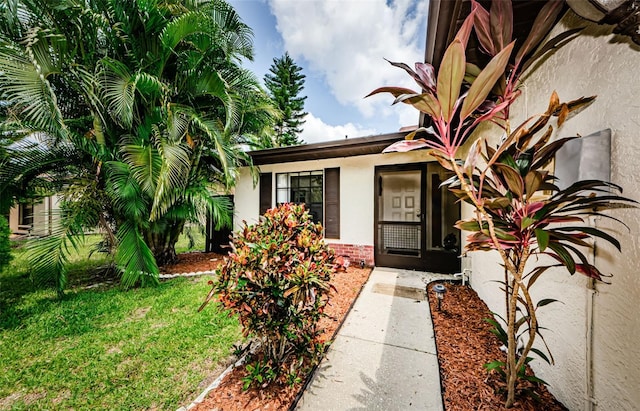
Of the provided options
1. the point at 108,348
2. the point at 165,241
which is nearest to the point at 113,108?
the point at 165,241

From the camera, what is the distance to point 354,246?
5332mm

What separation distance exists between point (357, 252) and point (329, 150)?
247cm

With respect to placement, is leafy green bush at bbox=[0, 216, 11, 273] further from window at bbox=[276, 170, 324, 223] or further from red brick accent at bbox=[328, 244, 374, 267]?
red brick accent at bbox=[328, 244, 374, 267]

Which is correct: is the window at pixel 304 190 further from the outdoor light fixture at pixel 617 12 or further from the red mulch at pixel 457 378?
the outdoor light fixture at pixel 617 12

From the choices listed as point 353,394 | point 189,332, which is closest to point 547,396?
point 353,394

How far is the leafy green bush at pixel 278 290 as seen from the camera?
160 centimetres

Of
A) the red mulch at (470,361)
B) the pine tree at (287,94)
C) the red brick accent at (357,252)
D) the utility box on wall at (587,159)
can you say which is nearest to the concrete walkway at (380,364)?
the red mulch at (470,361)

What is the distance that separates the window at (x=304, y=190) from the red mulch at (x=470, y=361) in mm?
3503

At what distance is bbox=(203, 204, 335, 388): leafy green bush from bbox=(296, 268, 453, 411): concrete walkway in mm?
245

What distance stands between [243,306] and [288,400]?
733 mm

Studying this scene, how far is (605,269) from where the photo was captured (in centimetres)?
120

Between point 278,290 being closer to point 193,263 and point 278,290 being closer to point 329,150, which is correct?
point 329,150

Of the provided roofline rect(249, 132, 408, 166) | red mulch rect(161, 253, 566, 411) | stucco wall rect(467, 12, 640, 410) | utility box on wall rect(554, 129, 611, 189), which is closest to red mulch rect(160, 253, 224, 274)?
roofline rect(249, 132, 408, 166)

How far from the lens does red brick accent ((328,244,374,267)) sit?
5.18 meters
